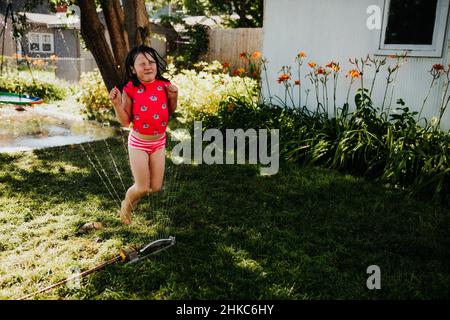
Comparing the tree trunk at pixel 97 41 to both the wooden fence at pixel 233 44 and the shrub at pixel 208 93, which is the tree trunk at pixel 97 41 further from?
the wooden fence at pixel 233 44

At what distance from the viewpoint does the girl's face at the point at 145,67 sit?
283cm

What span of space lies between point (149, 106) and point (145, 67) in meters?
0.29

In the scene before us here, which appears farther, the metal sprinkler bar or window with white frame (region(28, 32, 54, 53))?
window with white frame (region(28, 32, 54, 53))

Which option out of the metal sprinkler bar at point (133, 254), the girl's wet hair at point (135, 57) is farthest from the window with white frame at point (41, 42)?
the metal sprinkler bar at point (133, 254)

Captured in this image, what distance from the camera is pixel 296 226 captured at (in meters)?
3.75

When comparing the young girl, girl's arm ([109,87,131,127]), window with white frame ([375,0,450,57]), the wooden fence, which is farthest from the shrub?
the wooden fence

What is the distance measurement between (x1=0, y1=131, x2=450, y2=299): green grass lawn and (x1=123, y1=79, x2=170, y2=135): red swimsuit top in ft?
3.39

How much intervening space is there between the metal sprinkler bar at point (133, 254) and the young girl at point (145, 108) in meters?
0.46

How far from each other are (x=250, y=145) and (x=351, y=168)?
1.59m

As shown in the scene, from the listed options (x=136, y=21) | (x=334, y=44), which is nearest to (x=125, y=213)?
(x=136, y=21)

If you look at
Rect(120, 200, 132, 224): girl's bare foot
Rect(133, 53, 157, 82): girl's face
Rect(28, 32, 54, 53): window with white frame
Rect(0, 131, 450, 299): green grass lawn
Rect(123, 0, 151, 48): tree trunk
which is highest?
Rect(28, 32, 54, 53): window with white frame

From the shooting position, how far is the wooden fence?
15.8m

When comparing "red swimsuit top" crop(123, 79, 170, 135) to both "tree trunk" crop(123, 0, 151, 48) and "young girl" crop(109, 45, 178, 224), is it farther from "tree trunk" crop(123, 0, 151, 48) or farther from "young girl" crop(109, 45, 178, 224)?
"tree trunk" crop(123, 0, 151, 48)

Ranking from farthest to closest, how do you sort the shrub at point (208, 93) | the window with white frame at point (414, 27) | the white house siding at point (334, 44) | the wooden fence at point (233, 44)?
1. the wooden fence at point (233, 44)
2. the shrub at point (208, 93)
3. the white house siding at point (334, 44)
4. the window with white frame at point (414, 27)
